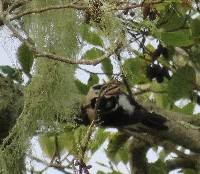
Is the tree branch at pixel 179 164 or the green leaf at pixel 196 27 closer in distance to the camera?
the green leaf at pixel 196 27

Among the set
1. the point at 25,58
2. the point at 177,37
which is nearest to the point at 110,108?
the point at 25,58

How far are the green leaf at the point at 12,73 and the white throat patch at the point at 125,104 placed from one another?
250 mm

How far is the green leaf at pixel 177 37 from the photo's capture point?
1.54m

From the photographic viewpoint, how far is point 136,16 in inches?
49.1

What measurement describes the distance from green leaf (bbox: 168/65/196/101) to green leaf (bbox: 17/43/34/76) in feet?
1.56

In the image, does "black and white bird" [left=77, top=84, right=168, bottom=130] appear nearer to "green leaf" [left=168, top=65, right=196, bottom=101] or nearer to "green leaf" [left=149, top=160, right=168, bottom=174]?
"green leaf" [left=168, top=65, right=196, bottom=101]

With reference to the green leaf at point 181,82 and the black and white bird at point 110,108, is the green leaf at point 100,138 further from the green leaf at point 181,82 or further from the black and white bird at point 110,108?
the black and white bird at point 110,108

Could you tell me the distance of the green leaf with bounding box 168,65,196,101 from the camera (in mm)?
1731

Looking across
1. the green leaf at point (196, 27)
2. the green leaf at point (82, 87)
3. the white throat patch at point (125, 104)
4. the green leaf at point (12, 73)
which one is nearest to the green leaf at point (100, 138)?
the green leaf at point (82, 87)

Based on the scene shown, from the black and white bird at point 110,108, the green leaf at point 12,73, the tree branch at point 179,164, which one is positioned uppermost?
the tree branch at point 179,164

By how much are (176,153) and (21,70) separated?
69 cm

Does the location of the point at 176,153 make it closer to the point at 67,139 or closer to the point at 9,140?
the point at 67,139

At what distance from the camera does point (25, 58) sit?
1439 millimetres

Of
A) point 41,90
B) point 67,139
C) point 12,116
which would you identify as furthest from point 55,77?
point 67,139
